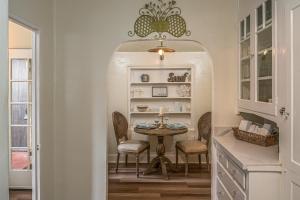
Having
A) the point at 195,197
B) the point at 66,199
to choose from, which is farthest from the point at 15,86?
the point at 195,197

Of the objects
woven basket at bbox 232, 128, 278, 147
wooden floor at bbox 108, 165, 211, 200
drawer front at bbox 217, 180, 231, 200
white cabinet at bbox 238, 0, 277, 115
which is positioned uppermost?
white cabinet at bbox 238, 0, 277, 115

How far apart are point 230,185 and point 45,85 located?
194 centimetres

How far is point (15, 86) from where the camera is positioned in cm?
416

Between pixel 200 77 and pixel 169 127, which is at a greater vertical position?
pixel 200 77

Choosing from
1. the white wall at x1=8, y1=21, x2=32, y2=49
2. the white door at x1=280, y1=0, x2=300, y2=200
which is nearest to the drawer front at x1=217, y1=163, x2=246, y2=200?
the white door at x1=280, y1=0, x2=300, y2=200

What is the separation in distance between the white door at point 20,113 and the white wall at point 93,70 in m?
1.23

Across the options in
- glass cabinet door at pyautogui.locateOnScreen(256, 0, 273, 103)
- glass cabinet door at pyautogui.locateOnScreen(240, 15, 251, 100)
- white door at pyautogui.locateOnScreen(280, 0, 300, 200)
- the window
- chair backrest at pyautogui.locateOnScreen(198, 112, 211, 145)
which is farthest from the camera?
chair backrest at pyautogui.locateOnScreen(198, 112, 211, 145)

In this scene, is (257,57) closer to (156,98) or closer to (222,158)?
(222,158)

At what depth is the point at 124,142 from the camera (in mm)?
5047

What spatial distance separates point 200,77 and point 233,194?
358 cm

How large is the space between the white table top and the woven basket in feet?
0.12

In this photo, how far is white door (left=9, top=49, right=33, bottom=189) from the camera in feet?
13.5

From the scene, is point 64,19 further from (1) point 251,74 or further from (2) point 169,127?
(2) point 169,127

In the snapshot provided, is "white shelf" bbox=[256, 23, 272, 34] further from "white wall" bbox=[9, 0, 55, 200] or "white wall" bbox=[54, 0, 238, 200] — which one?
"white wall" bbox=[9, 0, 55, 200]
